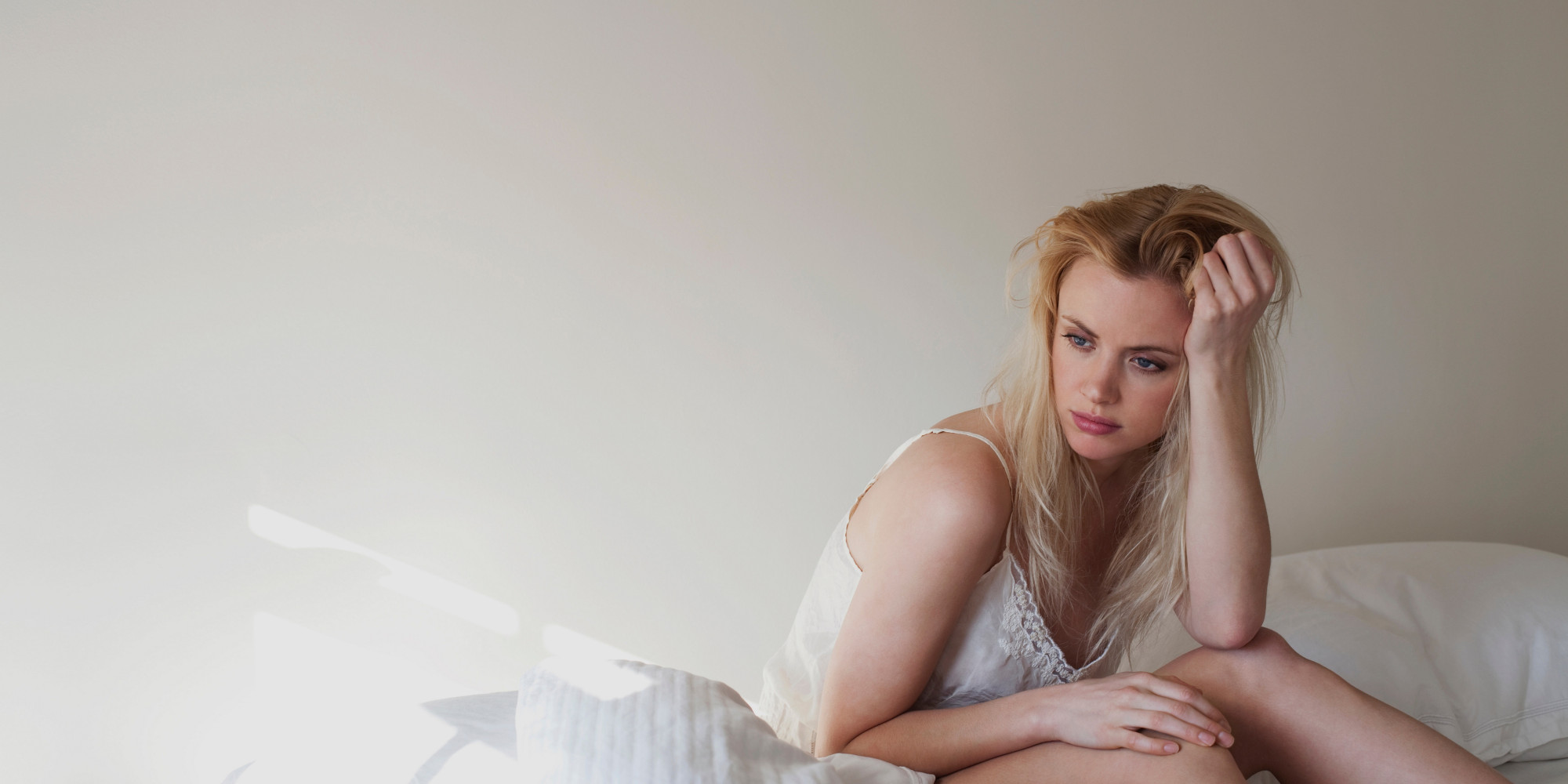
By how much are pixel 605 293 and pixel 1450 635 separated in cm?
150

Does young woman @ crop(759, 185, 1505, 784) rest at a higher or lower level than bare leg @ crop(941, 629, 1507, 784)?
higher

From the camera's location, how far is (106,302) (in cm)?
152

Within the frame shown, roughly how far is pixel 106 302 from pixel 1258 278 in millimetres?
1721

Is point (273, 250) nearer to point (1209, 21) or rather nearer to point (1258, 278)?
point (1258, 278)

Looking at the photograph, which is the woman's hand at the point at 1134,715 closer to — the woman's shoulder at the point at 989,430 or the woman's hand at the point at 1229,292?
the woman's shoulder at the point at 989,430

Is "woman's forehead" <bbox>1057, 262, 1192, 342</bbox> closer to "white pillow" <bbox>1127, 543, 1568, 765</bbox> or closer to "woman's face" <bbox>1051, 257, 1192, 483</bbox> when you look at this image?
"woman's face" <bbox>1051, 257, 1192, 483</bbox>

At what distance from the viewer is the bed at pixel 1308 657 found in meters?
0.83

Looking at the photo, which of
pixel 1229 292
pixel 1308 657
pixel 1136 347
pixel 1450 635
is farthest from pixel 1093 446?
pixel 1450 635

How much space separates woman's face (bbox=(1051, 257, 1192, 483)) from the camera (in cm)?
110

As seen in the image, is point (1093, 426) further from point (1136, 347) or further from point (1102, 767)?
point (1102, 767)

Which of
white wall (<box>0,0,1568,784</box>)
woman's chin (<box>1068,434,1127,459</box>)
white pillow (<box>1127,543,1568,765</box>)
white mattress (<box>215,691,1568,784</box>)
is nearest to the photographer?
white mattress (<box>215,691,1568,784</box>)

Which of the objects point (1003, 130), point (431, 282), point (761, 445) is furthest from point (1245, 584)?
point (431, 282)

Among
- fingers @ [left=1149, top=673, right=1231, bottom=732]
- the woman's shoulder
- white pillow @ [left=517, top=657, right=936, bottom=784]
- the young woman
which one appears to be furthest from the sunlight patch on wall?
fingers @ [left=1149, top=673, right=1231, bottom=732]

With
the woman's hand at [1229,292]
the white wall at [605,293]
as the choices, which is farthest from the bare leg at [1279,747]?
the white wall at [605,293]
